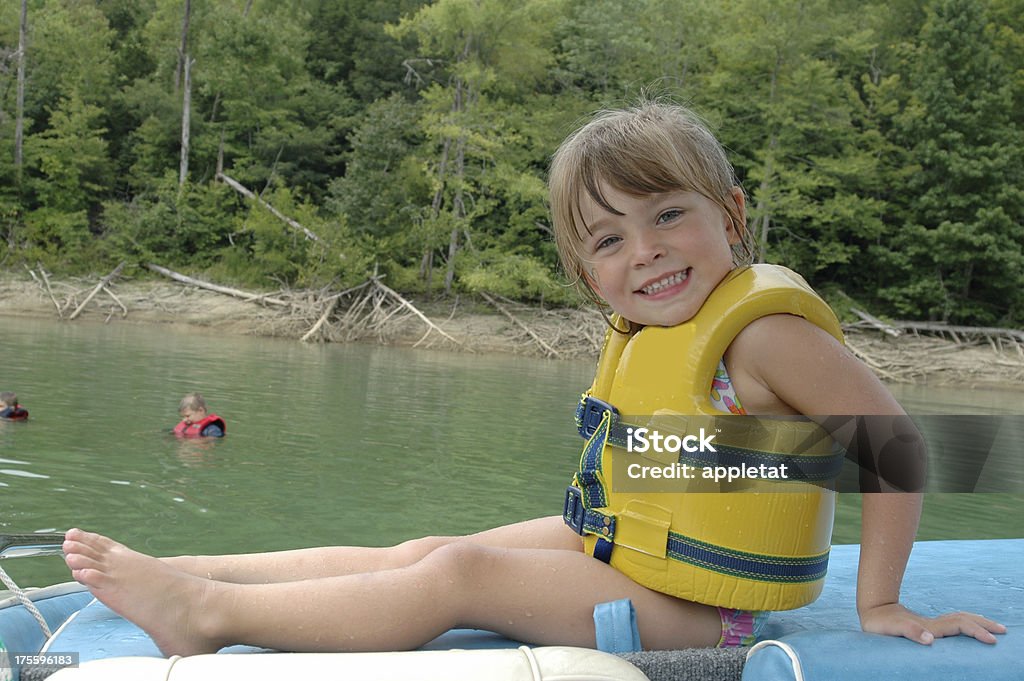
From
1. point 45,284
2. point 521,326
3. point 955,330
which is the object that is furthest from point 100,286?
point 955,330

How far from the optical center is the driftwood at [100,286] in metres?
17.8

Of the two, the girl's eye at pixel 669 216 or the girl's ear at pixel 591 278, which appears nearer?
the girl's eye at pixel 669 216

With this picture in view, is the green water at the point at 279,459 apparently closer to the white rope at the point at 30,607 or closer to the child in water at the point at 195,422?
the child in water at the point at 195,422

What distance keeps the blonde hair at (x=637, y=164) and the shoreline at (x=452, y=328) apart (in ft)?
52.5

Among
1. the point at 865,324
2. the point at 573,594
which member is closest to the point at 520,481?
the point at 573,594

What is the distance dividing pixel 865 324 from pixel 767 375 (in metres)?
20.2

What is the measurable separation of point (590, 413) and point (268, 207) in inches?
831

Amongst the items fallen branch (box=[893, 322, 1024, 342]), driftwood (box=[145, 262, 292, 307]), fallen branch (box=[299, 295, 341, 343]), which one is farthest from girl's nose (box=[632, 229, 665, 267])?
fallen branch (box=[893, 322, 1024, 342])

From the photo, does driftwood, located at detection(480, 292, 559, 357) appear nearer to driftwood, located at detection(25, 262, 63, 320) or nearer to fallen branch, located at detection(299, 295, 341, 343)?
fallen branch, located at detection(299, 295, 341, 343)

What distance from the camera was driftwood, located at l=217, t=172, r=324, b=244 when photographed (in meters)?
20.8

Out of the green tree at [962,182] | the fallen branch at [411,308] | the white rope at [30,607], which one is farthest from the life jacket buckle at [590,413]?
the green tree at [962,182]

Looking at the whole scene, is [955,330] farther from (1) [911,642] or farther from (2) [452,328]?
(1) [911,642]

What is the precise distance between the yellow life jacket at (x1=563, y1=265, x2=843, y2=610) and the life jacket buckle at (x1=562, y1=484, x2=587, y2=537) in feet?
0.28

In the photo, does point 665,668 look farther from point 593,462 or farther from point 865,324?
point 865,324
